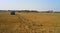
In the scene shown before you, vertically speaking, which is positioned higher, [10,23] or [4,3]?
[4,3]

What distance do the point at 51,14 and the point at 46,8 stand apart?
0.22ft

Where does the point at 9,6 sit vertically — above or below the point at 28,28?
above

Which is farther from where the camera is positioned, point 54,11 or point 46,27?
point 54,11

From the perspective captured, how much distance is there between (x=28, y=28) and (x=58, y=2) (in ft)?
1.16

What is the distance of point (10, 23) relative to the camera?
2.71ft

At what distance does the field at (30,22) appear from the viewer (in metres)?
0.77

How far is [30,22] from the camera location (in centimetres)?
84

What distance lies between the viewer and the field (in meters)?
0.77

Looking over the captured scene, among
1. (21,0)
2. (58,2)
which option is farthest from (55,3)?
(21,0)

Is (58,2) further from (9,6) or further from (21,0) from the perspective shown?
(9,6)

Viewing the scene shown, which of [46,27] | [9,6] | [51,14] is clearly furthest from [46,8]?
[9,6]

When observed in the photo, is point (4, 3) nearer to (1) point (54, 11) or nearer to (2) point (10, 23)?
(2) point (10, 23)

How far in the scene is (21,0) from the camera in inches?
35.5

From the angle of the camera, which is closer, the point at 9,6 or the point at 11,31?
the point at 11,31
